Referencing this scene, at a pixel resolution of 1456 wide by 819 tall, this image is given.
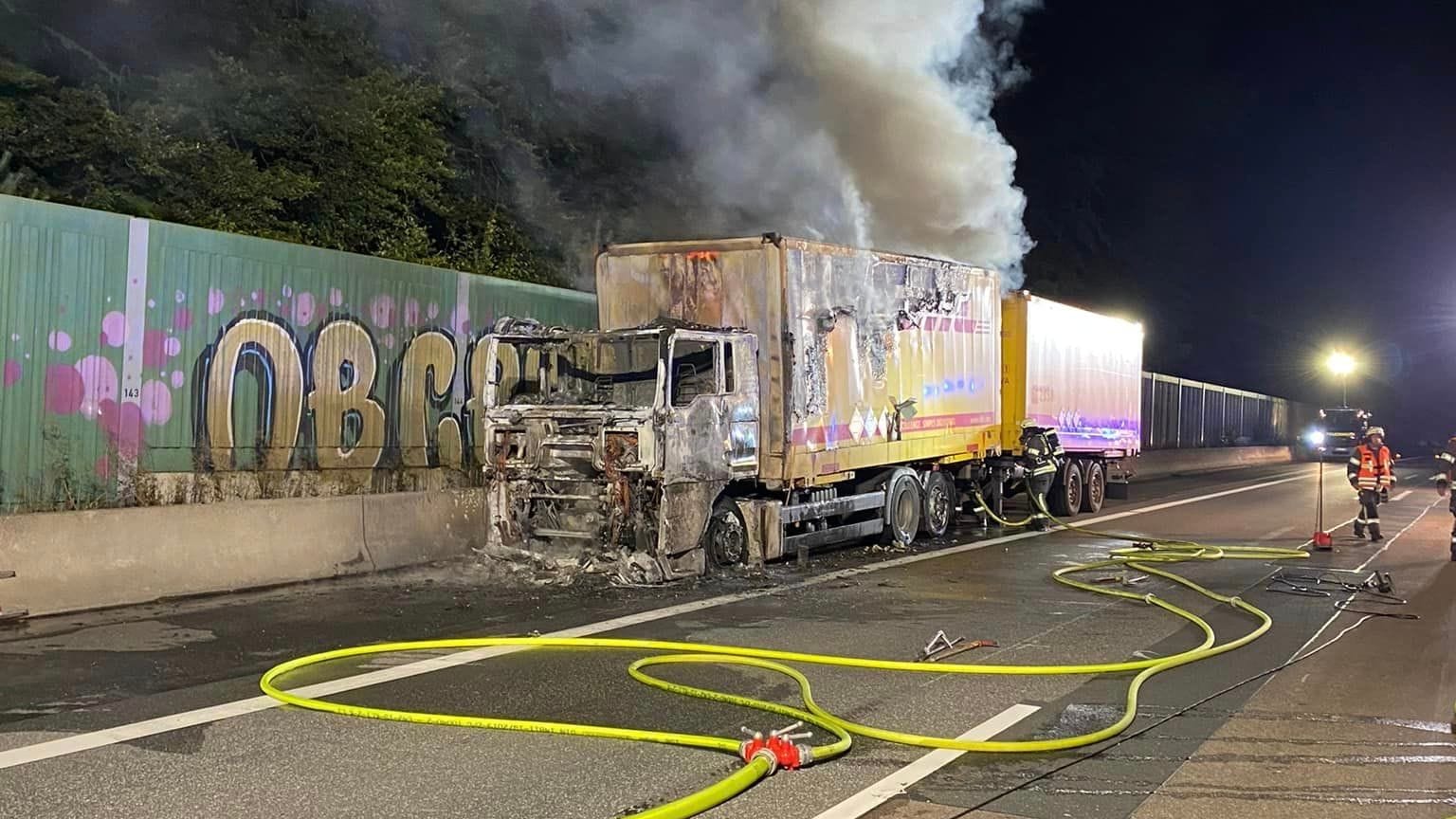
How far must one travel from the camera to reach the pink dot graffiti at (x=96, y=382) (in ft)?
31.6

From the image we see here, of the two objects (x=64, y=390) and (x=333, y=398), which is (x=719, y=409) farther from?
(x=64, y=390)

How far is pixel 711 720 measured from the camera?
5.70 m

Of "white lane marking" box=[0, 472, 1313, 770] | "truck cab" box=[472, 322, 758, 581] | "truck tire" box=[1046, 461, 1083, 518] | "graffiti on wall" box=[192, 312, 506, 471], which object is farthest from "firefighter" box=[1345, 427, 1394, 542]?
"graffiti on wall" box=[192, 312, 506, 471]

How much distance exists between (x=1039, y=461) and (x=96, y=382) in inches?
473

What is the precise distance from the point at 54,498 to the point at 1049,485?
13384 millimetres

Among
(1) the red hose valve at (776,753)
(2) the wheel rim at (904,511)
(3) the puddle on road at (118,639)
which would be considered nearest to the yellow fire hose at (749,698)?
(1) the red hose valve at (776,753)

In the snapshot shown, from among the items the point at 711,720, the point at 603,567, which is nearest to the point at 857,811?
the point at 711,720

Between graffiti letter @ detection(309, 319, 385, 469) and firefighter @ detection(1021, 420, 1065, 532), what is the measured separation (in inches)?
349

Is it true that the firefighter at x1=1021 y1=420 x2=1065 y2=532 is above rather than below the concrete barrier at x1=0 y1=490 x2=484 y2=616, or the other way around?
above

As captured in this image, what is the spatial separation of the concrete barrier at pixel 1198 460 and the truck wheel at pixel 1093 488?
945 cm

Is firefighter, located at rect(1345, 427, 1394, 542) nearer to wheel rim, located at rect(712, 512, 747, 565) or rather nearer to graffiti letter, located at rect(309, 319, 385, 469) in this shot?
wheel rim, located at rect(712, 512, 747, 565)

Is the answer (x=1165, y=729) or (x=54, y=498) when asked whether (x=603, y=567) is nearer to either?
(x=54, y=498)

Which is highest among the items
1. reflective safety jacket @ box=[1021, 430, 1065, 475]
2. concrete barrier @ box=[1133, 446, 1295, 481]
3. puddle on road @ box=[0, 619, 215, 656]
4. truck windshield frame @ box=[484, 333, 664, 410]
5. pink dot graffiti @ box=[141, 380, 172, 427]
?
truck windshield frame @ box=[484, 333, 664, 410]

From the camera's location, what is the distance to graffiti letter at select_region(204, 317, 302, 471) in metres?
10.7
